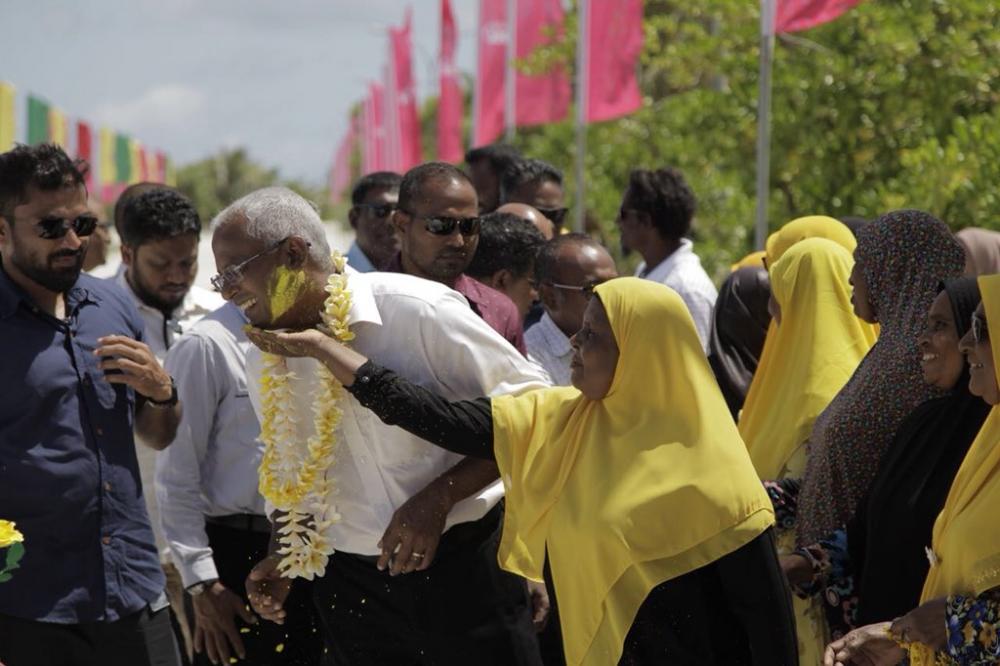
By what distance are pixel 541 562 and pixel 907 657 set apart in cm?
103

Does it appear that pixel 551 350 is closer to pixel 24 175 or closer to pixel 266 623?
pixel 266 623

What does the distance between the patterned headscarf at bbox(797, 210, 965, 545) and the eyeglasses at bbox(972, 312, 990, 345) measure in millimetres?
764

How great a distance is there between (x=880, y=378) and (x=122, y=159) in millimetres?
43723

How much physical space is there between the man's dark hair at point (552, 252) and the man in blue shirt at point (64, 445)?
192cm

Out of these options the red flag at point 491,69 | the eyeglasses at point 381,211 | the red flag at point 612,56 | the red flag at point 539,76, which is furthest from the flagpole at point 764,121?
the red flag at point 491,69

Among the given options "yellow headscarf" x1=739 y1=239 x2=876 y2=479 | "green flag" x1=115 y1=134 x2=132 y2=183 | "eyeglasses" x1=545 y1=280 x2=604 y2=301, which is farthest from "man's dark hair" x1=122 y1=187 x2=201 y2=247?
"green flag" x1=115 y1=134 x2=132 y2=183

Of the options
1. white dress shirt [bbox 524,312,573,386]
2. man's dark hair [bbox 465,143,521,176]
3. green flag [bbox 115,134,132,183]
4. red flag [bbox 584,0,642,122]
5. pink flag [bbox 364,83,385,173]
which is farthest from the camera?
green flag [bbox 115,134,132,183]

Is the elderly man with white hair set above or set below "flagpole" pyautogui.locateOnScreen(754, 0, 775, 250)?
below

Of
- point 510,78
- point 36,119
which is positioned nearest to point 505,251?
point 510,78

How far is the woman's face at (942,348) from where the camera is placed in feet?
14.3

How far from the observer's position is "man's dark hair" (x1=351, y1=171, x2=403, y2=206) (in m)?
8.25

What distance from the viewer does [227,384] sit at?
572 cm

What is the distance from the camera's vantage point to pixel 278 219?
4422mm

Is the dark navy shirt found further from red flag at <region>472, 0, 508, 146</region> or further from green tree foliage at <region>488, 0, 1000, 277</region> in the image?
red flag at <region>472, 0, 508, 146</region>
